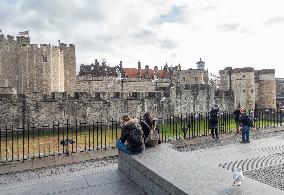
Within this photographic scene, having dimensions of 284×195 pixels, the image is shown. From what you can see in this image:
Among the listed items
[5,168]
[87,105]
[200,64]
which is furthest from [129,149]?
[200,64]

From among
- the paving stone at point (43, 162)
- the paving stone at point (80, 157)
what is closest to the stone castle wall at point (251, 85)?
the paving stone at point (80, 157)

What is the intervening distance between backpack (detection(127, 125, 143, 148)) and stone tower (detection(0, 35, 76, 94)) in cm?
3341

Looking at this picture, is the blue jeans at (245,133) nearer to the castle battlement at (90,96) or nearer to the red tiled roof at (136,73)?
the castle battlement at (90,96)

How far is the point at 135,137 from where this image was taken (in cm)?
744

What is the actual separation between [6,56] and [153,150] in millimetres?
34255

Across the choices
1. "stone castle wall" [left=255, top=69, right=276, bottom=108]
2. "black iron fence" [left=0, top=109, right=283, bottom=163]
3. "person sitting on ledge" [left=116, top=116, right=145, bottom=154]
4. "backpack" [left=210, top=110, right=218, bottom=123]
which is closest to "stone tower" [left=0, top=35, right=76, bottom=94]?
"black iron fence" [left=0, top=109, right=283, bottom=163]

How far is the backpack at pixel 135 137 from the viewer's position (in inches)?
294

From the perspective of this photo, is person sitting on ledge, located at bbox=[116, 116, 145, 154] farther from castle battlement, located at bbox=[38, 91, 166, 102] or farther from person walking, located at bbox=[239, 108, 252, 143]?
castle battlement, located at bbox=[38, 91, 166, 102]

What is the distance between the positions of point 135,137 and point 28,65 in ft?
112

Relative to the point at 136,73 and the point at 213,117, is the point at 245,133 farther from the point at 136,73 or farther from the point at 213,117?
the point at 136,73

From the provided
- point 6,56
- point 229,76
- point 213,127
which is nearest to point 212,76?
point 229,76

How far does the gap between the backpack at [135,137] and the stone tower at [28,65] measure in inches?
1316

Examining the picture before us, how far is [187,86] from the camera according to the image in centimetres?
3281

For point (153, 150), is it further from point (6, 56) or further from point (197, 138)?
point (6, 56)
